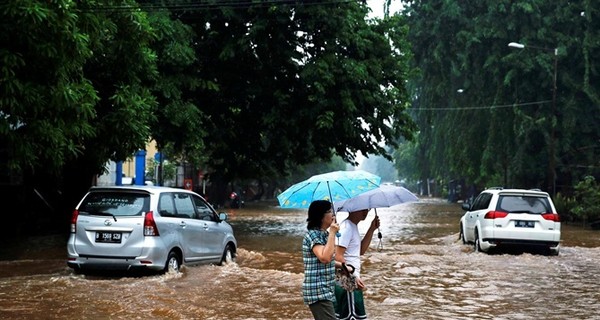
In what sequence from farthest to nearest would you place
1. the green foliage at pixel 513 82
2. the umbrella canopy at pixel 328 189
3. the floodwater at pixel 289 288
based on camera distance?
the green foliage at pixel 513 82
the floodwater at pixel 289 288
the umbrella canopy at pixel 328 189

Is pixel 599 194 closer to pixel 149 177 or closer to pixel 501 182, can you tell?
pixel 501 182

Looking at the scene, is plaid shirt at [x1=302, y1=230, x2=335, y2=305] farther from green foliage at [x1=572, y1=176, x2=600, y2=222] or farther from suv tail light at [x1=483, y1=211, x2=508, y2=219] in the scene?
green foliage at [x1=572, y1=176, x2=600, y2=222]

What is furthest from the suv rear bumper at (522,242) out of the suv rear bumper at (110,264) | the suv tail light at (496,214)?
the suv rear bumper at (110,264)

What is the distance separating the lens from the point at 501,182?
4753 centimetres

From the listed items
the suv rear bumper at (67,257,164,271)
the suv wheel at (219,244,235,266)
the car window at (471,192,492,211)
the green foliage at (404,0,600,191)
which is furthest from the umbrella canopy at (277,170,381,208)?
the green foliage at (404,0,600,191)

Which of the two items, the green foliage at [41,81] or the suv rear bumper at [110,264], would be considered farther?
the suv rear bumper at [110,264]

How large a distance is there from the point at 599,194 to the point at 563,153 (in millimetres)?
7668

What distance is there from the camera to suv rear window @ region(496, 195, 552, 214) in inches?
741

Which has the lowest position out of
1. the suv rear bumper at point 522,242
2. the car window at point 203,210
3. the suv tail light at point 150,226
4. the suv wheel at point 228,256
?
the suv wheel at point 228,256

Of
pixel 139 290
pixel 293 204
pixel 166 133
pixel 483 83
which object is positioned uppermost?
pixel 483 83

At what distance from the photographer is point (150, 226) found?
13172 millimetres

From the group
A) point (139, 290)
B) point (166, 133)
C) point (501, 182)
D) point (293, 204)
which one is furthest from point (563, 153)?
point (293, 204)

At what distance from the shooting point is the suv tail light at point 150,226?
1314 cm

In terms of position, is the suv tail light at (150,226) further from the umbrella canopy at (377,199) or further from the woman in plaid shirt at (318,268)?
the woman in plaid shirt at (318,268)
